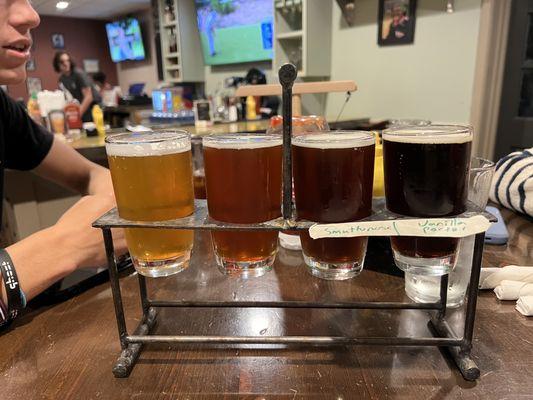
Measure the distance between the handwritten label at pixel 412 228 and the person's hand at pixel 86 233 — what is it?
562 mm

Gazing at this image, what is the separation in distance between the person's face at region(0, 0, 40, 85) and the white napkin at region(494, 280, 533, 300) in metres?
1.30

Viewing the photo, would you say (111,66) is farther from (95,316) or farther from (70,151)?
(95,316)

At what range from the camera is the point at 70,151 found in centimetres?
157

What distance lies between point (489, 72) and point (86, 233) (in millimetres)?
2634

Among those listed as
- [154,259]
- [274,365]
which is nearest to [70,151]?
[154,259]

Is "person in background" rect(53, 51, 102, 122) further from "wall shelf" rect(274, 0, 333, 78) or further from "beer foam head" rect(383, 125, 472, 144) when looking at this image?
"beer foam head" rect(383, 125, 472, 144)

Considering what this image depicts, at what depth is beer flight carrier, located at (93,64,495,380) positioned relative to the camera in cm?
58

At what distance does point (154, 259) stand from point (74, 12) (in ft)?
26.8

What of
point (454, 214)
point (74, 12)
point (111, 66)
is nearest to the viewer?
point (454, 214)

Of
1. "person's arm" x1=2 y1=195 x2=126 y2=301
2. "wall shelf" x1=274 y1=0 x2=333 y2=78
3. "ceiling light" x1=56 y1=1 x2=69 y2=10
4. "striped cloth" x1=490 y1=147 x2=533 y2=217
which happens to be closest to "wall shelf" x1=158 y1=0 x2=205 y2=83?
"wall shelf" x1=274 y1=0 x2=333 y2=78

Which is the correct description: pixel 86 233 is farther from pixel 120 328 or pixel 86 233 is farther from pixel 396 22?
pixel 396 22

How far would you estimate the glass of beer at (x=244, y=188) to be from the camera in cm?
58

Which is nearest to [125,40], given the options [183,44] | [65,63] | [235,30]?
[65,63]

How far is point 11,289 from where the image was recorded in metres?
0.75
